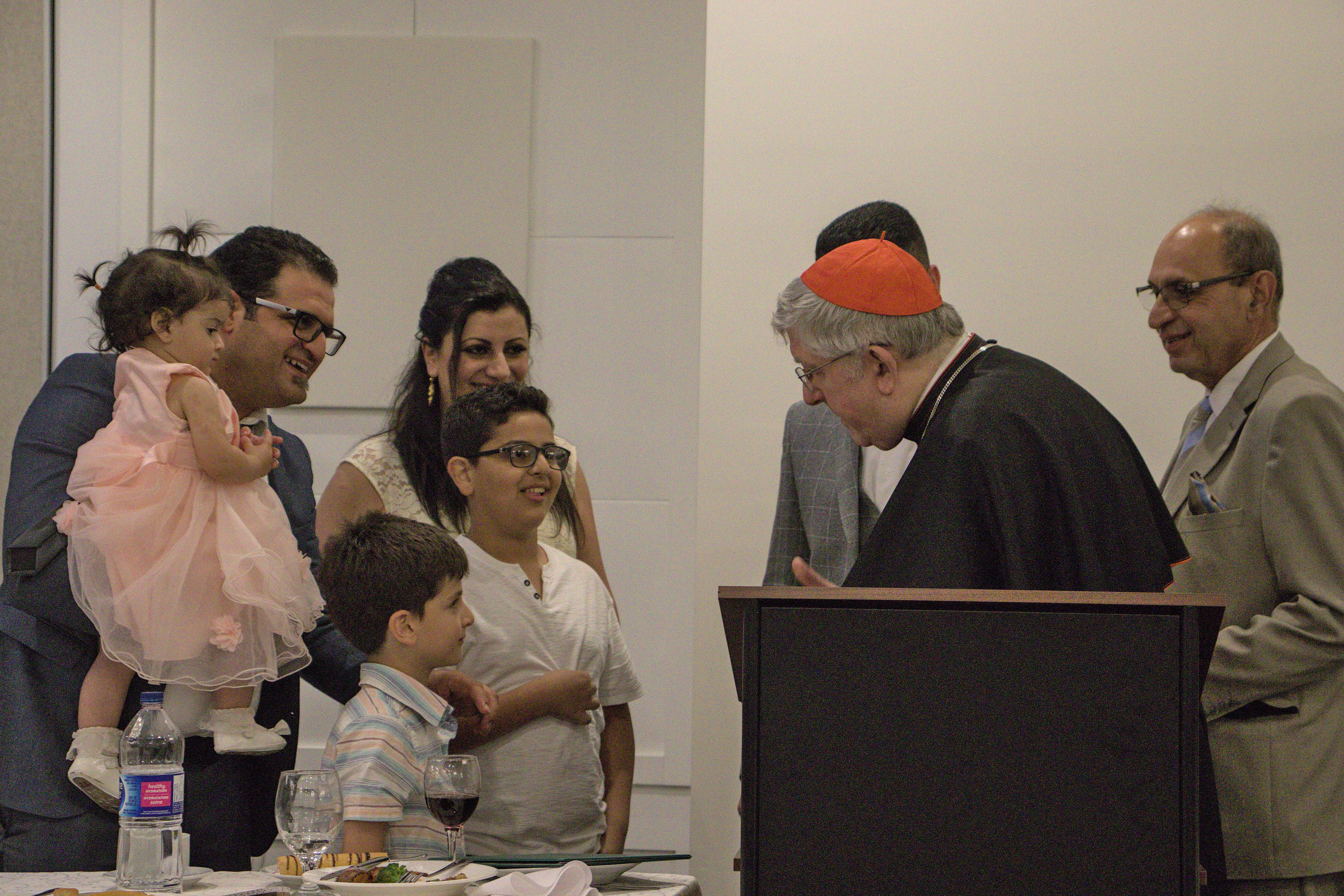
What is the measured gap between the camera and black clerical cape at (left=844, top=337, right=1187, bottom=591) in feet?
6.39

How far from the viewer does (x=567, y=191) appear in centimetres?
447

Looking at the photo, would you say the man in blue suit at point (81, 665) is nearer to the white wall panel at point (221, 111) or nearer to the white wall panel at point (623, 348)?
the white wall panel at point (623, 348)

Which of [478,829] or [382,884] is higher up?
[382,884]

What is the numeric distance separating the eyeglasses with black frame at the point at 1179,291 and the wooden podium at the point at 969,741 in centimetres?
165

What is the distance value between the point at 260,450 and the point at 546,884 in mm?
1091

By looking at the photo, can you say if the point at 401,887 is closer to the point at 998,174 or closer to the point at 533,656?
the point at 533,656

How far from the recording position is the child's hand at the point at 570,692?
94.1 inches

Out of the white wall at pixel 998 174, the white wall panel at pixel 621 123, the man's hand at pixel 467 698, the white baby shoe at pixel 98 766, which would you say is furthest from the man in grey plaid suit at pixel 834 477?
the white baby shoe at pixel 98 766

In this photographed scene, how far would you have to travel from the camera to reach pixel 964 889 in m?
1.35

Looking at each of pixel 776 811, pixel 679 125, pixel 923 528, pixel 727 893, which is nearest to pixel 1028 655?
pixel 776 811

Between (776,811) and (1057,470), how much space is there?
0.88 meters

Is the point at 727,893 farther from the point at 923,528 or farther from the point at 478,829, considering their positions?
the point at 923,528

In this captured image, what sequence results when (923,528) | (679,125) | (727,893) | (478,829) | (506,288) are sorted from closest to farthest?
1. (923,528)
2. (478,829)
3. (506,288)
4. (727,893)
5. (679,125)

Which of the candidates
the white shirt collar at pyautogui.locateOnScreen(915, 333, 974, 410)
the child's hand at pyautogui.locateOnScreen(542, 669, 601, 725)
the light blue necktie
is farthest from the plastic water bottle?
the light blue necktie
